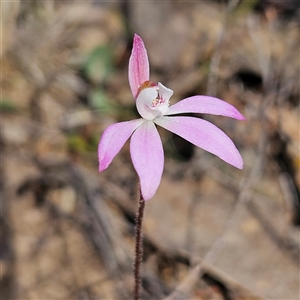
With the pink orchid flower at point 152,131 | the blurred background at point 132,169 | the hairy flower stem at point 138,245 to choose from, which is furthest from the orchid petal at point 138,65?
the blurred background at point 132,169

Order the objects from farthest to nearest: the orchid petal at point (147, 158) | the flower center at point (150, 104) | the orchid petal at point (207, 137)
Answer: the flower center at point (150, 104) < the orchid petal at point (207, 137) < the orchid petal at point (147, 158)

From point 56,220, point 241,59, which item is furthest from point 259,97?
point 56,220

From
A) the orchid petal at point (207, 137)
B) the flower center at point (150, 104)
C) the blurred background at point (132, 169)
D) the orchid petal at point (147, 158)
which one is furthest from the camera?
the blurred background at point (132, 169)

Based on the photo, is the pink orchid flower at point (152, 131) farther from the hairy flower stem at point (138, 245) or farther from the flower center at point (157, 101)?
the hairy flower stem at point (138, 245)

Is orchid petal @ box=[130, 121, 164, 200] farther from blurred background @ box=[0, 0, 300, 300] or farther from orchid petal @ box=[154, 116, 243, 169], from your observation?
blurred background @ box=[0, 0, 300, 300]

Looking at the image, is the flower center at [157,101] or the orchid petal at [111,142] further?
the flower center at [157,101]

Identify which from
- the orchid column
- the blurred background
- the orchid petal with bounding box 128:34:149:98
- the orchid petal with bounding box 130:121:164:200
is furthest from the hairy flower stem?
the blurred background

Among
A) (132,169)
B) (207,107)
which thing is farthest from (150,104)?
(132,169)
